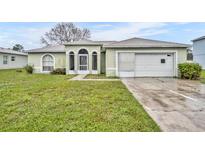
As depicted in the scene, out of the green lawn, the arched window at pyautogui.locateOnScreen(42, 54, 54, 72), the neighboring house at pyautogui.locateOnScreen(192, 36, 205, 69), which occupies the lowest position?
the green lawn

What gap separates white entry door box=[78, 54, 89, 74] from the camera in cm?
1897

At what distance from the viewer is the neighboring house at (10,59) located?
93.2ft

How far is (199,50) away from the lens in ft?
99.1

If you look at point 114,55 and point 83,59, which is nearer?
point 114,55

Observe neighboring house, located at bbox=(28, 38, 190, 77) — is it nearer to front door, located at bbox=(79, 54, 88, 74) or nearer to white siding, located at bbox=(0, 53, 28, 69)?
front door, located at bbox=(79, 54, 88, 74)

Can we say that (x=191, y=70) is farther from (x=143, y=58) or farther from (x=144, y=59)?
(x=143, y=58)

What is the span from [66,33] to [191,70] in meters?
30.1

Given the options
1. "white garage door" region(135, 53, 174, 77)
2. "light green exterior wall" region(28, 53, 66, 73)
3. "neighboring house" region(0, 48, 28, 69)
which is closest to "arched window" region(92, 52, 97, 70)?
"light green exterior wall" region(28, 53, 66, 73)

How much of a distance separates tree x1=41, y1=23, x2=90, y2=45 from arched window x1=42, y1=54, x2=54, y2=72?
63.2ft

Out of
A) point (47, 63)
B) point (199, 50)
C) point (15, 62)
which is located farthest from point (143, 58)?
point (15, 62)

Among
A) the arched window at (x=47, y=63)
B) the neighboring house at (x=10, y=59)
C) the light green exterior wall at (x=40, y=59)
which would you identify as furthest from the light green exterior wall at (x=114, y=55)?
the neighboring house at (x=10, y=59)
